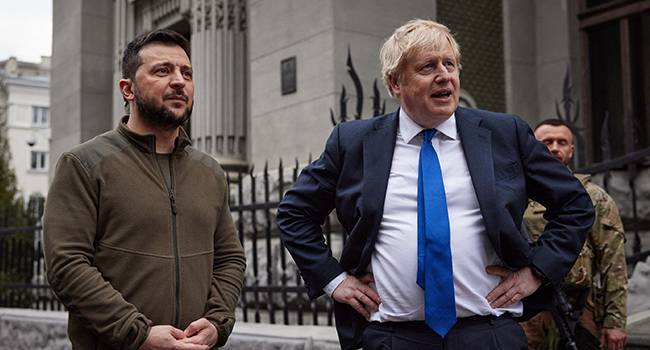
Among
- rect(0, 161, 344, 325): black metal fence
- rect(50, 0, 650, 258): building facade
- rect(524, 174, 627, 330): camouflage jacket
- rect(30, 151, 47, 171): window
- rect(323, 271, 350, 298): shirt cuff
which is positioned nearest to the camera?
rect(323, 271, 350, 298): shirt cuff

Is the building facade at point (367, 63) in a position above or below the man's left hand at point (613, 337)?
above

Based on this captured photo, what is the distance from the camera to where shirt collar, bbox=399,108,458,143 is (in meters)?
2.51

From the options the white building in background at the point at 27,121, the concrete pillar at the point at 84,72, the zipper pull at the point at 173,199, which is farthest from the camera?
the white building in background at the point at 27,121

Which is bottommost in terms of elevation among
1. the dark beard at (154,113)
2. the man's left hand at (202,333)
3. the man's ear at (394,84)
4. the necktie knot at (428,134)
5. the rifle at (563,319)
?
the rifle at (563,319)

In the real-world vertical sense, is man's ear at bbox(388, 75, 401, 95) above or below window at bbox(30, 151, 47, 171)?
below

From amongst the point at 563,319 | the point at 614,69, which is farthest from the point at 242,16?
the point at 563,319

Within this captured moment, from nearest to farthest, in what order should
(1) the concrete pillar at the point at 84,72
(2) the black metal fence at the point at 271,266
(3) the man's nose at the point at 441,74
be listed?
(3) the man's nose at the point at 441,74, (2) the black metal fence at the point at 271,266, (1) the concrete pillar at the point at 84,72

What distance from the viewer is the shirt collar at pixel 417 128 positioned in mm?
2510

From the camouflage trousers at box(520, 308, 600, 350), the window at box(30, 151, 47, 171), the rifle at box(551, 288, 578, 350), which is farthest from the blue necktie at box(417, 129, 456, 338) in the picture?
the window at box(30, 151, 47, 171)

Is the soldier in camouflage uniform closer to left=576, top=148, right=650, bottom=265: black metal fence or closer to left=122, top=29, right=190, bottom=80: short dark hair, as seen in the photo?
left=576, top=148, right=650, bottom=265: black metal fence

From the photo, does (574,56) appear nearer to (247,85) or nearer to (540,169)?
(247,85)

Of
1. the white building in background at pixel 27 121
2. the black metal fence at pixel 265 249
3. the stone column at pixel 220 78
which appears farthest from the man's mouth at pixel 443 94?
the white building in background at pixel 27 121

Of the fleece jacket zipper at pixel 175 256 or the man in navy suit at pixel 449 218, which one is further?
the fleece jacket zipper at pixel 175 256

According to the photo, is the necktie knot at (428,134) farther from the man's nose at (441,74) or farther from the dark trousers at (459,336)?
the dark trousers at (459,336)
